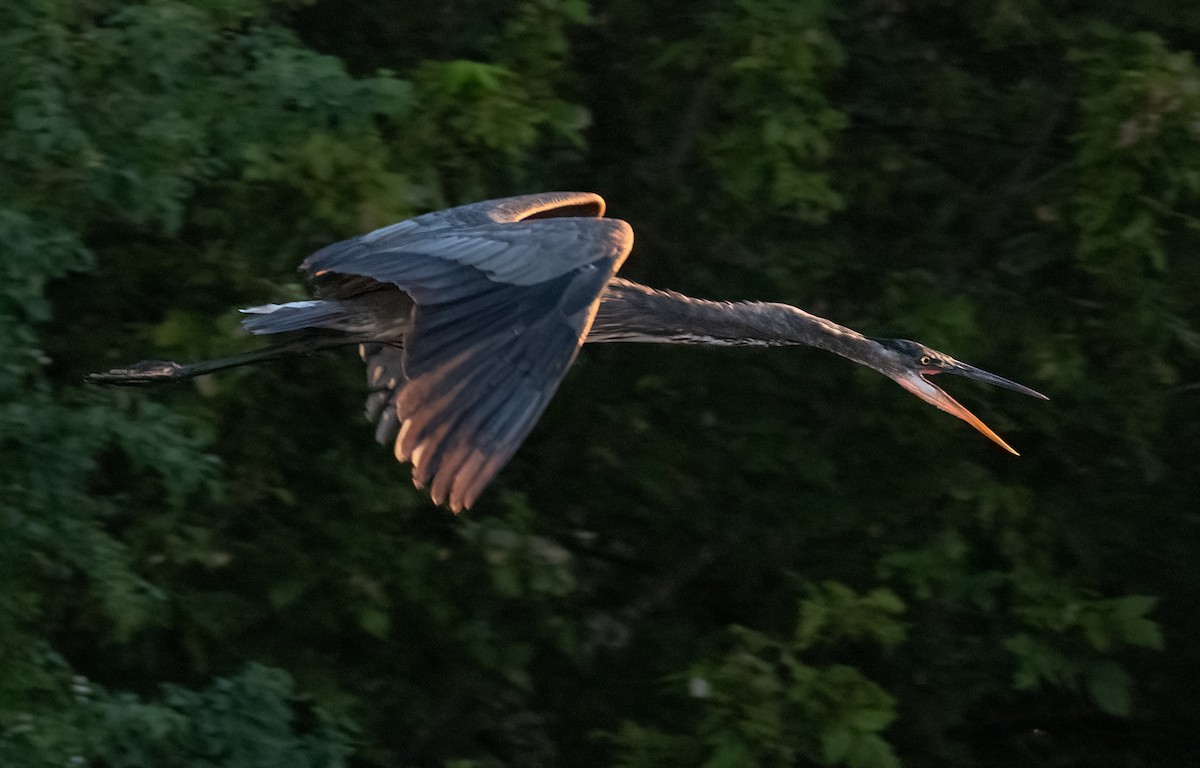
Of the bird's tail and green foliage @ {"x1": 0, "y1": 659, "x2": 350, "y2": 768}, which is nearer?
the bird's tail

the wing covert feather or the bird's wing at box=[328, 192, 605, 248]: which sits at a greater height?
the wing covert feather

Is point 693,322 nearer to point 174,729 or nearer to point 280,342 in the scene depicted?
point 280,342

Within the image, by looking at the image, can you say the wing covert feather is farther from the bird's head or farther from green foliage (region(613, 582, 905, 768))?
green foliage (region(613, 582, 905, 768))

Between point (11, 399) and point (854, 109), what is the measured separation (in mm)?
4044

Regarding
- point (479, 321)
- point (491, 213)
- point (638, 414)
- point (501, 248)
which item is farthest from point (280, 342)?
point (638, 414)

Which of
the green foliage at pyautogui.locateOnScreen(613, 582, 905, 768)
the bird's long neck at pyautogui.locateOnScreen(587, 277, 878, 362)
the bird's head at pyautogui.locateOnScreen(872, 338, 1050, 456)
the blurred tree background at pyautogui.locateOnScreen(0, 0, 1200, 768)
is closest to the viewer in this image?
the bird's long neck at pyautogui.locateOnScreen(587, 277, 878, 362)

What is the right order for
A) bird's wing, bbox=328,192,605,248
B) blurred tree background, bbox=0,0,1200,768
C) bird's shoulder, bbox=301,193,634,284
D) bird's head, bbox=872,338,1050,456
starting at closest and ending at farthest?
bird's shoulder, bbox=301,193,634,284
bird's wing, bbox=328,192,605,248
bird's head, bbox=872,338,1050,456
blurred tree background, bbox=0,0,1200,768

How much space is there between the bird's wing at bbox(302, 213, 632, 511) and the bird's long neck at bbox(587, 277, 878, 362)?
22.7 inches

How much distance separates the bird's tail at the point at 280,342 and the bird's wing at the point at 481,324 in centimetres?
31

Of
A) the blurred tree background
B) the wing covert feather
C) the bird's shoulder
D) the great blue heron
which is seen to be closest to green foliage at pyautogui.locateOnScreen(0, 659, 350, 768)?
the blurred tree background

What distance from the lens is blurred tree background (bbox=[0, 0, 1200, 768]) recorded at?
23.2 feet

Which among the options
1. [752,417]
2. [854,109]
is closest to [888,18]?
[854,109]

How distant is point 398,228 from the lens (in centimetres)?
648

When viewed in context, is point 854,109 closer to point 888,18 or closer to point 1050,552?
point 888,18
